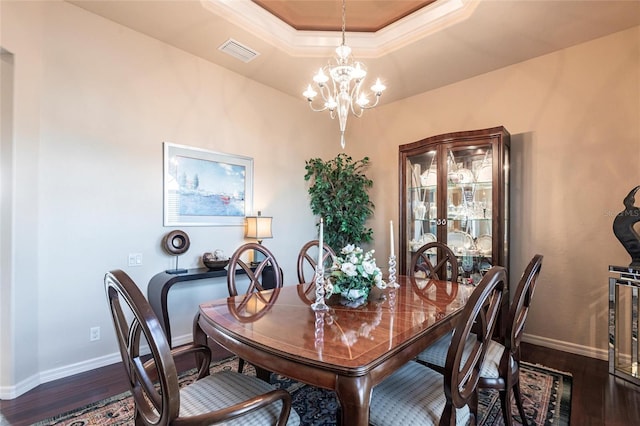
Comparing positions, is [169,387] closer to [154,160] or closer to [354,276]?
[354,276]

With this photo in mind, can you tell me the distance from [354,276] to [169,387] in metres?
1.03

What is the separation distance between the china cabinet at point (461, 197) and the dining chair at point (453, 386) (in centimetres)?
200

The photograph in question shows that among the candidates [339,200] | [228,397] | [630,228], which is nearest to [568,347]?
[630,228]

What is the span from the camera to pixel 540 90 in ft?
10.1

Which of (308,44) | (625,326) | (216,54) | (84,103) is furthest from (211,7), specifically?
(625,326)

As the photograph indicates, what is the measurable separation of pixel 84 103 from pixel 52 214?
3.04 ft

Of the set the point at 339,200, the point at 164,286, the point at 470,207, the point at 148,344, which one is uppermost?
the point at 339,200

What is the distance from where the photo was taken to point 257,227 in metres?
3.33

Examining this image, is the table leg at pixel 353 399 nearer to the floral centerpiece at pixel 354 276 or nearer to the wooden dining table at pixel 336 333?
the wooden dining table at pixel 336 333

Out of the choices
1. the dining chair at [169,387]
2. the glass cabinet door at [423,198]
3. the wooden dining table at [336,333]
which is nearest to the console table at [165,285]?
the wooden dining table at [336,333]

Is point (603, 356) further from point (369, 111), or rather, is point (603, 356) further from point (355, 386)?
point (369, 111)

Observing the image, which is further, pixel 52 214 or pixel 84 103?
pixel 84 103

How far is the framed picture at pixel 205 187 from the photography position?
297 cm

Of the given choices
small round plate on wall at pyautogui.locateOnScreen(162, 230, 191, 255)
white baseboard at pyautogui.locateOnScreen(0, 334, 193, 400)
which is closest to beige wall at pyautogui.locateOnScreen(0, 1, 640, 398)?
white baseboard at pyautogui.locateOnScreen(0, 334, 193, 400)
